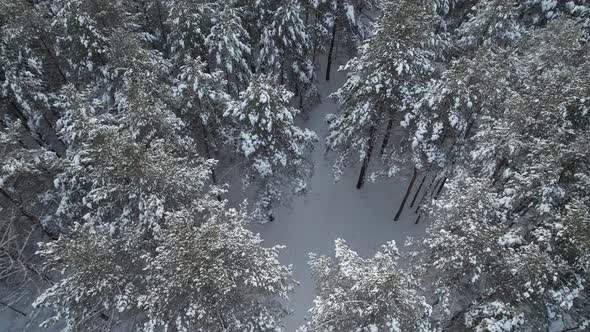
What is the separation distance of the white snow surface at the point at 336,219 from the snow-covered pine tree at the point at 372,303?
9.88 metres

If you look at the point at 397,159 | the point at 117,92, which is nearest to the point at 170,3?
the point at 117,92

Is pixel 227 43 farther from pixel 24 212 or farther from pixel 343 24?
pixel 24 212

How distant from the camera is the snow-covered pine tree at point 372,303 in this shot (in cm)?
1165

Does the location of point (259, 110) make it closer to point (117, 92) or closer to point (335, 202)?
point (117, 92)

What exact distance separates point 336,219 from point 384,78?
1019 cm

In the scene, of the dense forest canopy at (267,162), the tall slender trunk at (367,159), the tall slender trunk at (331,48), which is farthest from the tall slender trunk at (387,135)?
the tall slender trunk at (331,48)

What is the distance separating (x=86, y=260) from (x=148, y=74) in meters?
7.75

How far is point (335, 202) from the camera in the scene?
25578 millimetres

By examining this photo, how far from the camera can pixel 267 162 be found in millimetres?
A: 18703

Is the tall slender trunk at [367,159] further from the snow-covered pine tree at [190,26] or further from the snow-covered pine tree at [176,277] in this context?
the snow-covered pine tree at [190,26]

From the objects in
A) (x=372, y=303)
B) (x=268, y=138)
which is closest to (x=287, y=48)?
(x=268, y=138)

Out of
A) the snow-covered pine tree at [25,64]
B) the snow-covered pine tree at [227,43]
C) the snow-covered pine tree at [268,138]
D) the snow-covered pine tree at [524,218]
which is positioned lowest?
the snow-covered pine tree at [524,218]

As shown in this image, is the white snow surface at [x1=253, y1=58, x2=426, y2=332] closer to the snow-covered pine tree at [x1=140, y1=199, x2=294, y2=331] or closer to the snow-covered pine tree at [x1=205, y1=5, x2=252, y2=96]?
the snow-covered pine tree at [x1=205, y1=5, x2=252, y2=96]

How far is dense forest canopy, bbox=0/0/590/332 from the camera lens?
41.0ft
